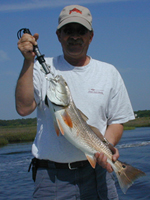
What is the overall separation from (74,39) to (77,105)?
899 millimetres

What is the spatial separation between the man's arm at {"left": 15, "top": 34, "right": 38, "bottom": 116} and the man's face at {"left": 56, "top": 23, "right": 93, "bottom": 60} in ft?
1.79

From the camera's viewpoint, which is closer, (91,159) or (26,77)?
(26,77)

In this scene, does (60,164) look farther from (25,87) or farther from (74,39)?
(74,39)

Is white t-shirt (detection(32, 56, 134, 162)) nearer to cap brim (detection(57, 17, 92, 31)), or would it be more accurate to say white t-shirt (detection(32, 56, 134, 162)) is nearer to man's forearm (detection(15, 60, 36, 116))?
man's forearm (detection(15, 60, 36, 116))

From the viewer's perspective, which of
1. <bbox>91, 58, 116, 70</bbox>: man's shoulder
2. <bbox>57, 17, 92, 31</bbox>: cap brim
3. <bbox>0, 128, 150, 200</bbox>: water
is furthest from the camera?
<bbox>0, 128, 150, 200</bbox>: water

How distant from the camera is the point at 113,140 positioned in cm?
369

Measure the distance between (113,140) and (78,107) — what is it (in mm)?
725

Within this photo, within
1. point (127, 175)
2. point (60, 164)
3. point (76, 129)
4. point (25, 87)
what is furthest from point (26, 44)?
point (127, 175)

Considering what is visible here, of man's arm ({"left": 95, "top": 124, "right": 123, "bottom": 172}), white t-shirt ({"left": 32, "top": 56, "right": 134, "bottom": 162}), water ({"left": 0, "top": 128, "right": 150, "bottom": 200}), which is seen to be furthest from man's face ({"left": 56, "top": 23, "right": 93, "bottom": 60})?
water ({"left": 0, "top": 128, "right": 150, "bottom": 200})

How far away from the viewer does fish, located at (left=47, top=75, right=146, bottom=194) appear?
10.1ft

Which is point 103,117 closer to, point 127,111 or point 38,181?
point 127,111

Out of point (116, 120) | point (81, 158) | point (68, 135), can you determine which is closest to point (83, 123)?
point (68, 135)

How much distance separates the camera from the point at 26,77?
311 centimetres

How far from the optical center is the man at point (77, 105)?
3311 millimetres
